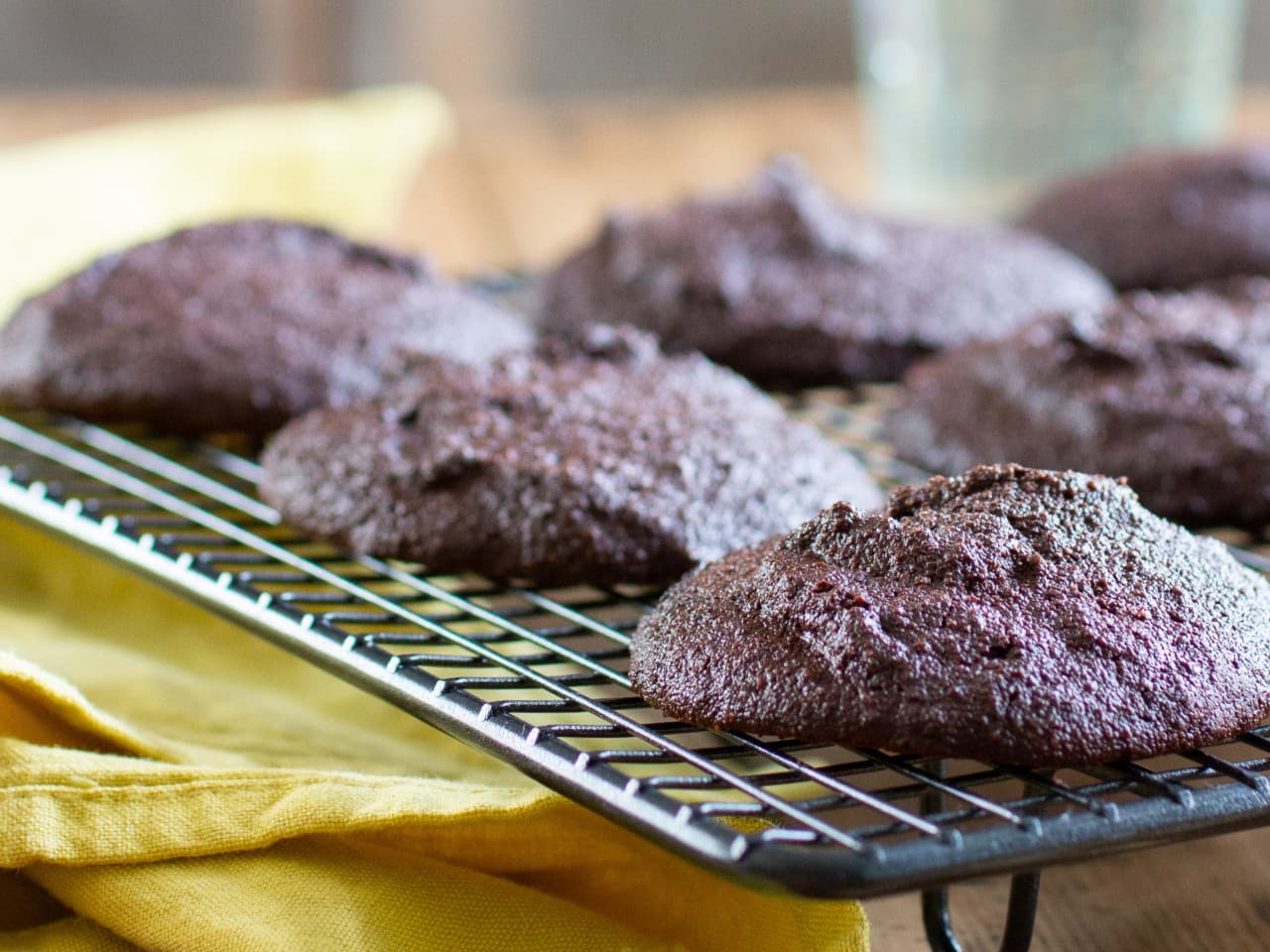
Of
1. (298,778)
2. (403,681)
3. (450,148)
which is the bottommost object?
(298,778)

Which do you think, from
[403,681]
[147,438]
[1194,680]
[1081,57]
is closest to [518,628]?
[403,681]

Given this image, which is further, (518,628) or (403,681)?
(518,628)

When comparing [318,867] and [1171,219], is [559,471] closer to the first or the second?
[318,867]

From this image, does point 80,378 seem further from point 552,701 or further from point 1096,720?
point 1096,720

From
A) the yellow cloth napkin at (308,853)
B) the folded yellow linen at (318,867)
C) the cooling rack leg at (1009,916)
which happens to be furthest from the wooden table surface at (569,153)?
the cooling rack leg at (1009,916)

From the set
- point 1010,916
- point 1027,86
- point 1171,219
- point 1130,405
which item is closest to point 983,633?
point 1010,916

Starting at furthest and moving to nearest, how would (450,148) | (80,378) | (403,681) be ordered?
(450,148) → (80,378) → (403,681)

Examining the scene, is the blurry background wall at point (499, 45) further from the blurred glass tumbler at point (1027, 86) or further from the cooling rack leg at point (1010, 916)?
the cooling rack leg at point (1010, 916)

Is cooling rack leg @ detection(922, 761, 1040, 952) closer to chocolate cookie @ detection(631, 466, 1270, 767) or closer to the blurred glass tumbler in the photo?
chocolate cookie @ detection(631, 466, 1270, 767)

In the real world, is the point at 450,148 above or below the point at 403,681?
above
